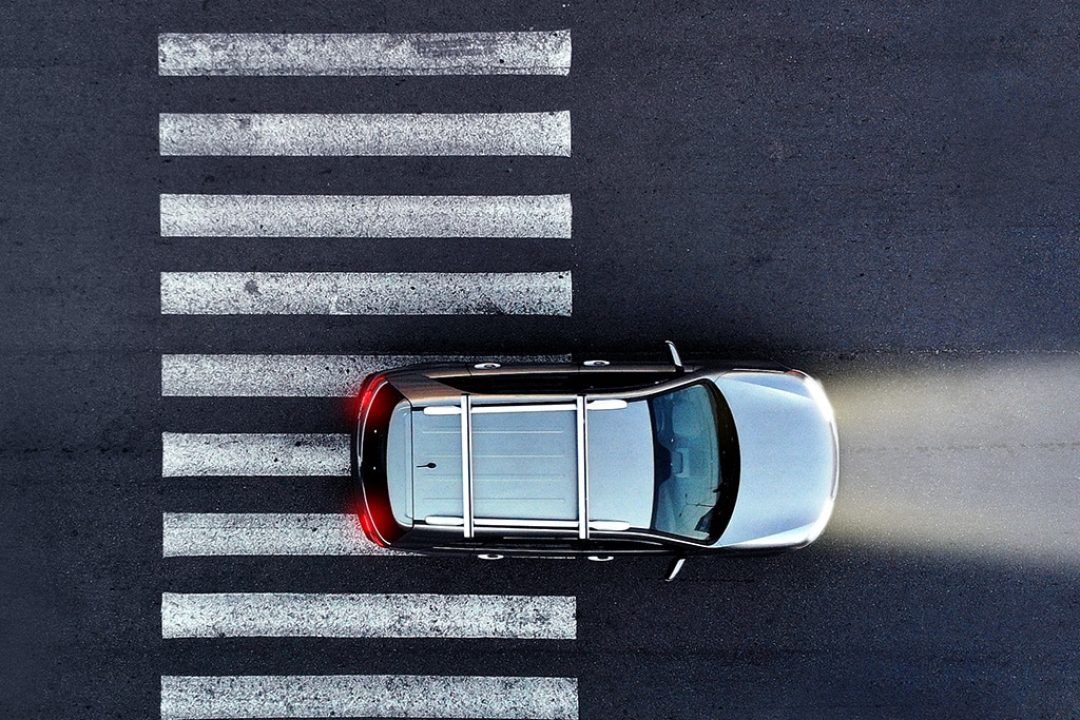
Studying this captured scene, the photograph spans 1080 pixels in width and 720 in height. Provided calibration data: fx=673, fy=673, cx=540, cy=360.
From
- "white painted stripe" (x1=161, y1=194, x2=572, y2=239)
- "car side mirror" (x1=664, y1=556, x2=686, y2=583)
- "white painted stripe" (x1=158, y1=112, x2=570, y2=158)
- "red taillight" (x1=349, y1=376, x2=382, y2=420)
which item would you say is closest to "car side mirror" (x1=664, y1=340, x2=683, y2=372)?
"white painted stripe" (x1=161, y1=194, x2=572, y2=239)

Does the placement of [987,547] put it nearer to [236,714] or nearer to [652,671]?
[652,671]

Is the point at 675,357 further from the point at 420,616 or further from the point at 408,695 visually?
the point at 408,695

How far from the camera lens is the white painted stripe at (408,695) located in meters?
5.62

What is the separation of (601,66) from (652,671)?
5.10m

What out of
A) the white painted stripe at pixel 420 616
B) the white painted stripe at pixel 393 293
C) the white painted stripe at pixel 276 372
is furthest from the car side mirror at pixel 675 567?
the white painted stripe at pixel 393 293

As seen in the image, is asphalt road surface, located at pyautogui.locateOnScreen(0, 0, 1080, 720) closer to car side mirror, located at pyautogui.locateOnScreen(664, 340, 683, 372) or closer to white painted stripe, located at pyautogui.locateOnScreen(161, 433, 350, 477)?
white painted stripe, located at pyautogui.locateOnScreen(161, 433, 350, 477)

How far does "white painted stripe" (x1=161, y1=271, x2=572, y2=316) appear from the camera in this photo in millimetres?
5688

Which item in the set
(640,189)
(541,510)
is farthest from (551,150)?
(541,510)

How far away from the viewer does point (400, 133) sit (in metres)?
5.68

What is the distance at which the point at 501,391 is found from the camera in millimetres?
5012

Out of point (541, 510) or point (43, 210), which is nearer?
point (541, 510)

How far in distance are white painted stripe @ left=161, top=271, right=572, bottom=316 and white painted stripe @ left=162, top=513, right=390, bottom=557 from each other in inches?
68.0

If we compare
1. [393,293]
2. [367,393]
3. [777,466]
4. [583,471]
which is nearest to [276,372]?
[367,393]

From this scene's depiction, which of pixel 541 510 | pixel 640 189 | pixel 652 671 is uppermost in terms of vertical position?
pixel 640 189
